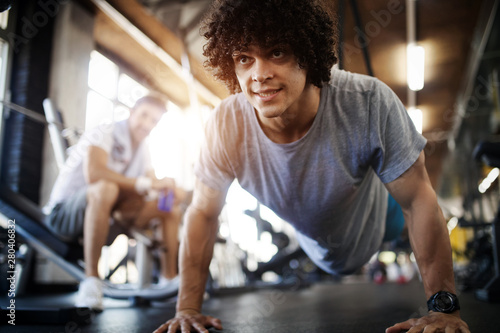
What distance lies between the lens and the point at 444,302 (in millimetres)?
831

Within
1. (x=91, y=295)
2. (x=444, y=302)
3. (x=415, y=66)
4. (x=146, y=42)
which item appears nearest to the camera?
(x=444, y=302)

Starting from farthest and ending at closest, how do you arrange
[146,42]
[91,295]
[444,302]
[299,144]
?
[146,42]
[91,295]
[299,144]
[444,302]

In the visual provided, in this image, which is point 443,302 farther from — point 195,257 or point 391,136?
point 195,257

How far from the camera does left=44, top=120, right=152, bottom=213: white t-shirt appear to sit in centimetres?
188

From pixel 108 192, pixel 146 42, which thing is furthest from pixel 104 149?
pixel 146 42

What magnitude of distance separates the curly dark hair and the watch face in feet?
1.88

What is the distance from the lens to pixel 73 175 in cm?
193

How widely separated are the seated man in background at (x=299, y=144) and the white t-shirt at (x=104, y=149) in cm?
A: 101

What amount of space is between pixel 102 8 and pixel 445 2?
4.27 metres

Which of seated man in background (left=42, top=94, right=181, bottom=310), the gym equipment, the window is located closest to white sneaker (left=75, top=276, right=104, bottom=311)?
seated man in background (left=42, top=94, right=181, bottom=310)

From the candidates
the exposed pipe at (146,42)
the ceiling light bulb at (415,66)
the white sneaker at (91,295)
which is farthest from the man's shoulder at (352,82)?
the ceiling light bulb at (415,66)

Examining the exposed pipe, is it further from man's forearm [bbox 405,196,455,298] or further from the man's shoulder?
man's forearm [bbox 405,196,455,298]

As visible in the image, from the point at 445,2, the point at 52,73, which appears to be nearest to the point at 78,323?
the point at 52,73

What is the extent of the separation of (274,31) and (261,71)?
0.10m
